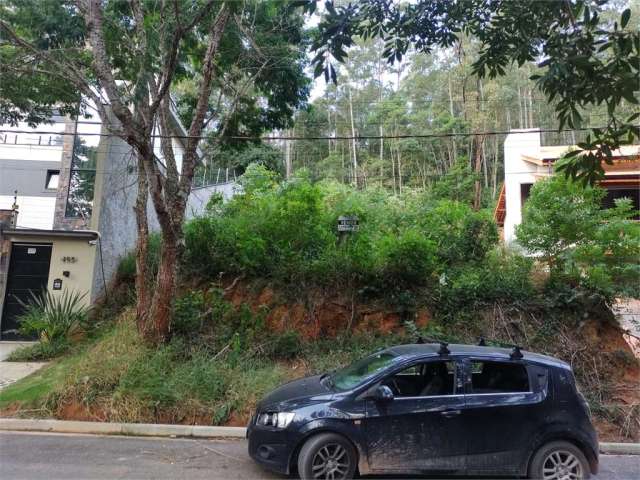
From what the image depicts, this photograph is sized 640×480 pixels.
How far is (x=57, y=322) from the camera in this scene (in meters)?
10.2

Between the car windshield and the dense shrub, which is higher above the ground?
the dense shrub

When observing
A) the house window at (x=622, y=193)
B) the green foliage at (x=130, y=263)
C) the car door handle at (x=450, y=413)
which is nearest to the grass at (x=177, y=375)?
the green foliage at (x=130, y=263)

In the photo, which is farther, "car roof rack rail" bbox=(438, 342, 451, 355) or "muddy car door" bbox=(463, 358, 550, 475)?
"car roof rack rail" bbox=(438, 342, 451, 355)

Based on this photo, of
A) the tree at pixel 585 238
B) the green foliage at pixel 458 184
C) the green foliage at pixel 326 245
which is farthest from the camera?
the green foliage at pixel 458 184

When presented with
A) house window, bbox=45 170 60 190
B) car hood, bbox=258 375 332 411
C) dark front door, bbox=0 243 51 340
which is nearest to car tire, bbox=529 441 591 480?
car hood, bbox=258 375 332 411

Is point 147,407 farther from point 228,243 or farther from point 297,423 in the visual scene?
point 228,243

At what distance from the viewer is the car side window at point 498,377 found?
15.3 feet

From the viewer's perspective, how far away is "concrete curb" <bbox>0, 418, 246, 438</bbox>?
248 inches

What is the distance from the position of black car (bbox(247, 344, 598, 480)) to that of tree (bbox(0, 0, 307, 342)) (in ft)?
15.1

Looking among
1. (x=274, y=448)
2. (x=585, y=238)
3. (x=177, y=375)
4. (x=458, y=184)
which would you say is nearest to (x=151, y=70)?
(x=177, y=375)

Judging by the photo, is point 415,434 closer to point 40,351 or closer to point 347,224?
point 347,224

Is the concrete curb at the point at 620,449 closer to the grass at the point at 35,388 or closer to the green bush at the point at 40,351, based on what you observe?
the grass at the point at 35,388

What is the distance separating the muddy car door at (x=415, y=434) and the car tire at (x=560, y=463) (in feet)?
2.73

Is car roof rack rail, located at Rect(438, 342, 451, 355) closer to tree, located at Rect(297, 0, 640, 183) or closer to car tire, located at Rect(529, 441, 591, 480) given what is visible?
car tire, located at Rect(529, 441, 591, 480)
